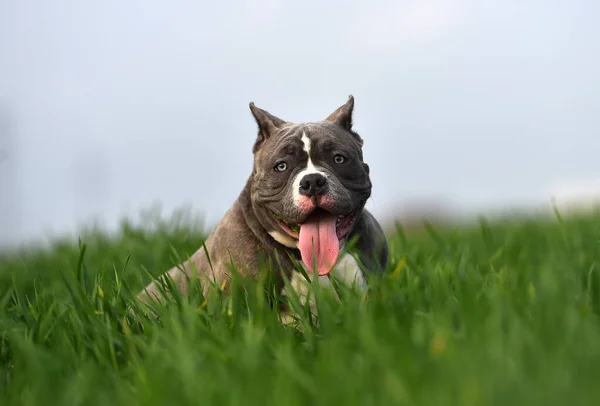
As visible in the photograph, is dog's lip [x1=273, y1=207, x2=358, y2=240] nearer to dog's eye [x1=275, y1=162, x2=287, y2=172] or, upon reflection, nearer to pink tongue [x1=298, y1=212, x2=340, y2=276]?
pink tongue [x1=298, y1=212, x2=340, y2=276]

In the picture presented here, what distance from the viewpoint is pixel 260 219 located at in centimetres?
432

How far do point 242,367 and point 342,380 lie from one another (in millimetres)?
429

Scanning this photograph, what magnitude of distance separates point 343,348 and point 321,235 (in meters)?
1.40

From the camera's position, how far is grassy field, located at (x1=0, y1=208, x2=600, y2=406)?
2254 millimetres

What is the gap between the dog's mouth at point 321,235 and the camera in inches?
161

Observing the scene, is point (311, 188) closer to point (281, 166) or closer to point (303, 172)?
point (303, 172)

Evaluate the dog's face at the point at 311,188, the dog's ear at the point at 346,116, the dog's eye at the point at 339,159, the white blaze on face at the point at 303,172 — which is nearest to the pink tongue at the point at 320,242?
the dog's face at the point at 311,188

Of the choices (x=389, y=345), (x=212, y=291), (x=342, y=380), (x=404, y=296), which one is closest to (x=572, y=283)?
(x=404, y=296)

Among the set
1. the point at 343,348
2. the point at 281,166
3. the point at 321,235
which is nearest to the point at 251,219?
the point at 281,166

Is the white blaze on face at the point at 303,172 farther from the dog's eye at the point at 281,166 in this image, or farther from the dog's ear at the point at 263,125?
the dog's ear at the point at 263,125

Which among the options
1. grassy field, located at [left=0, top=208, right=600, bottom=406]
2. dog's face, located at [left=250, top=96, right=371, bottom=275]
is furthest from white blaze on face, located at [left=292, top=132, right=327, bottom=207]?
grassy field, located at [left=0, top=208, right=600, bottom=406]

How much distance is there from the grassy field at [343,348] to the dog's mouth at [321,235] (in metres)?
0.41

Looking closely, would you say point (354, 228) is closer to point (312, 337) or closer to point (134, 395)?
point (312, 337)

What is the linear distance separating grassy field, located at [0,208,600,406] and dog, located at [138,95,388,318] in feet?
1.40
